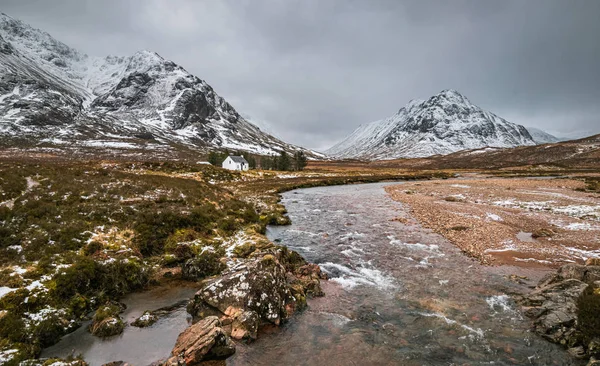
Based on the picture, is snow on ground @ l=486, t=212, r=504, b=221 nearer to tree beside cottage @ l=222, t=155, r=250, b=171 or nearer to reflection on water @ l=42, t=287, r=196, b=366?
reflection on water @ l=42, t=287, r=196, b=366

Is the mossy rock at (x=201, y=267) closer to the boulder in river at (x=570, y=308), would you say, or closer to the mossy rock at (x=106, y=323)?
the mossy rock at (x=106, y=323)

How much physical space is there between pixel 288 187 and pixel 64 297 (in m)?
53.4

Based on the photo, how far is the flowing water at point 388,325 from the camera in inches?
391

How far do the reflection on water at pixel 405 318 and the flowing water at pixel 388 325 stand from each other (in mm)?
39

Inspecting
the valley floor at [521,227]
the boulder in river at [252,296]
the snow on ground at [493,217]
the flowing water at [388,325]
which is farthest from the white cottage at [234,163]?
the boulder in river at [252,296]

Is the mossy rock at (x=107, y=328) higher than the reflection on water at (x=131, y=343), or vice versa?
the mossy rock at (x=107, y=328)

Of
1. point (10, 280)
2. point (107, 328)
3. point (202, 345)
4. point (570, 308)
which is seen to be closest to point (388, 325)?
point (570, 308)

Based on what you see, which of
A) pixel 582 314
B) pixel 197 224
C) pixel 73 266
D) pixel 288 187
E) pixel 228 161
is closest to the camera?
pixel 582 314

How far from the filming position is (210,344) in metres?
9.72

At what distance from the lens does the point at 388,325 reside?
470 inches

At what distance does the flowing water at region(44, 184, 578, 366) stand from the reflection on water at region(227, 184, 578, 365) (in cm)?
4

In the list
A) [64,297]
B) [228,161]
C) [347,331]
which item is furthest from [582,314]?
[228,161]

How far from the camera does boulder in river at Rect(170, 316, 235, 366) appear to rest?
9453 millimetres

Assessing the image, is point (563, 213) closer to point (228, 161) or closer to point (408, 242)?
point (408, 242)
